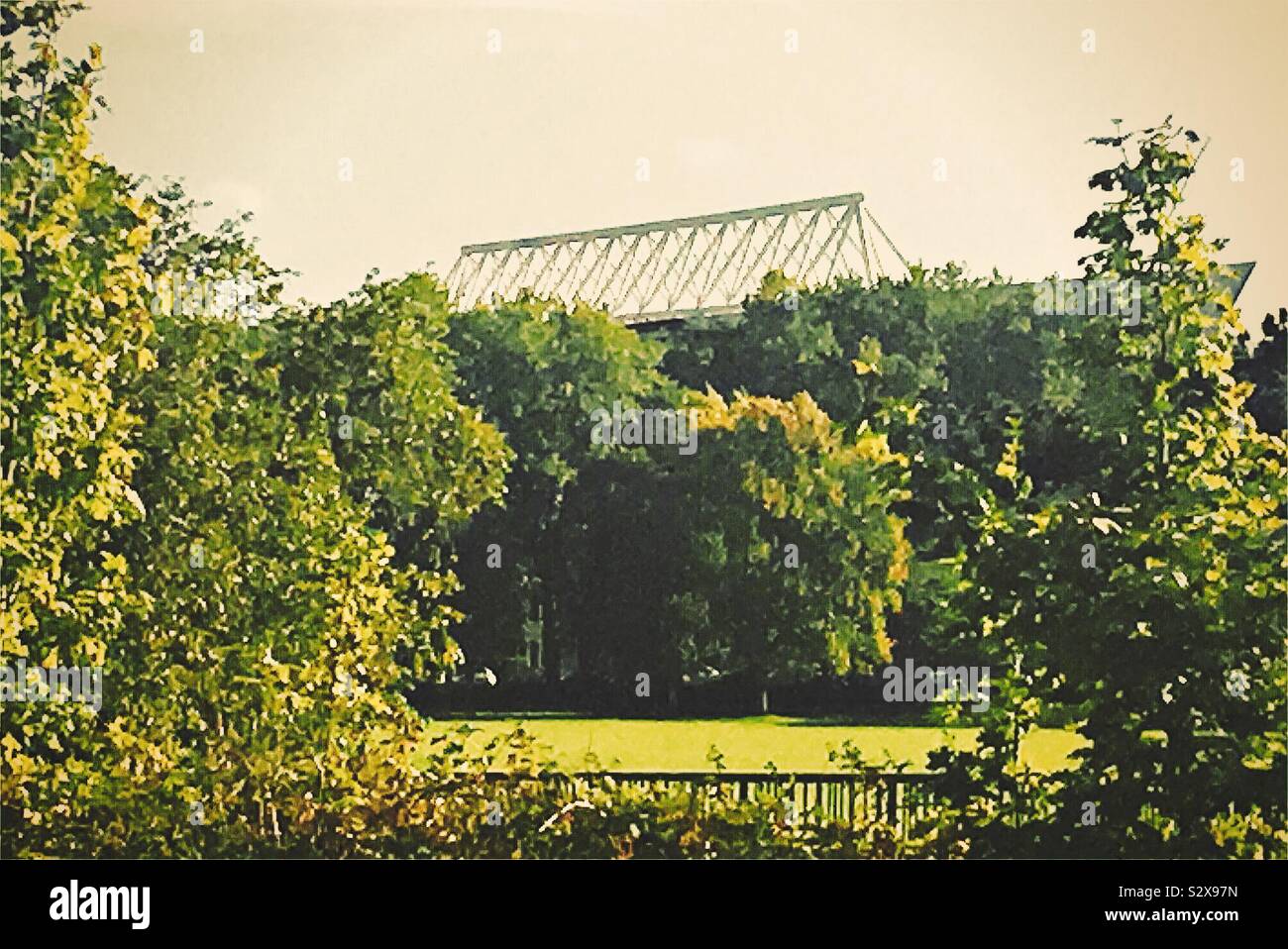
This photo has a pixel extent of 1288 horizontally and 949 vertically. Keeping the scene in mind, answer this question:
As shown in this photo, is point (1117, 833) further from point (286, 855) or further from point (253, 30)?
point (253, 30)

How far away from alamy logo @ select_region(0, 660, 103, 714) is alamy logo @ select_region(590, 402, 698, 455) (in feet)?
5.97

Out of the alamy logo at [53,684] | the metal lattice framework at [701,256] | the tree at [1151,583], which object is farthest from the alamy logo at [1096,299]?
the alamy logo at [53,684]

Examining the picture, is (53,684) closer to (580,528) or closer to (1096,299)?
(580,528)

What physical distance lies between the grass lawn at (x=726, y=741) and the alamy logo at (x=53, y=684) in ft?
3.94

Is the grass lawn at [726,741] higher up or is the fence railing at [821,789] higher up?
the grass lawn at [726,741]

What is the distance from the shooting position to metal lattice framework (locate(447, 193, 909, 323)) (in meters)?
6.23

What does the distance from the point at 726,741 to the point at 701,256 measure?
1.62 m

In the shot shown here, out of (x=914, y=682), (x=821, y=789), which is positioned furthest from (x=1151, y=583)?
(x=821, y=789)

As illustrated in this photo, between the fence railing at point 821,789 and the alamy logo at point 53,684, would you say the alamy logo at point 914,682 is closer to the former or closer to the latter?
the fence railing at point 821,789
